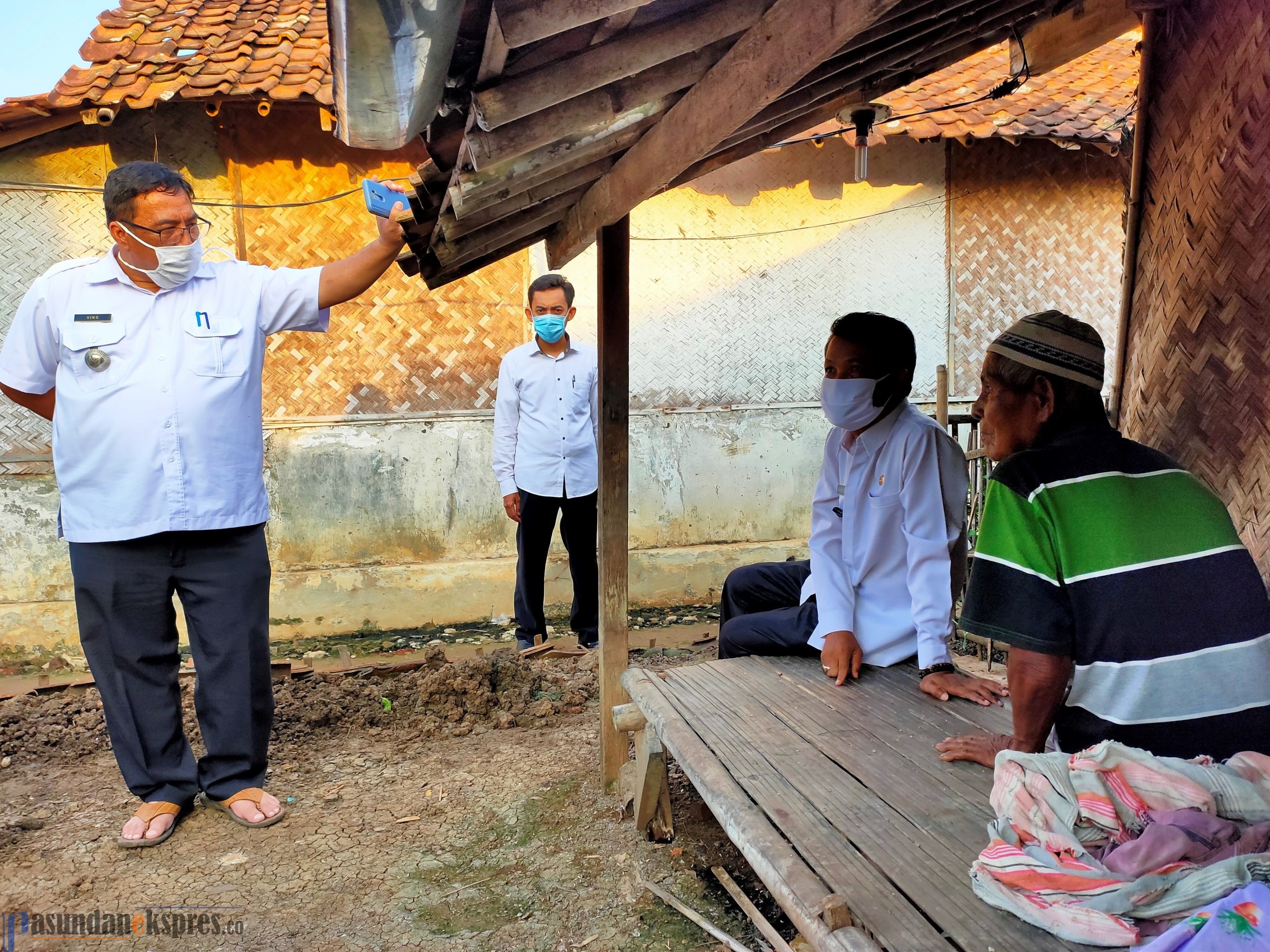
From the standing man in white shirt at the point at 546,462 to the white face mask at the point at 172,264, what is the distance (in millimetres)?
2584

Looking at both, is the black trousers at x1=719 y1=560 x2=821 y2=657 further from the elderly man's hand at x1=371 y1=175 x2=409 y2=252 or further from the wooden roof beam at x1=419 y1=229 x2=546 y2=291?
the elderly man's hand at x1=371 y1=175 x2=409 y2=252

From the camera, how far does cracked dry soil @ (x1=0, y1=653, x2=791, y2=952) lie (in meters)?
3.01

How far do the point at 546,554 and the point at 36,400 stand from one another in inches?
123

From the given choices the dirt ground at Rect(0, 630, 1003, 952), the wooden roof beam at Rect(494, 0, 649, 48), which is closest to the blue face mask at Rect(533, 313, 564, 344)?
the dirt ground at Rect(0, 630, 1003, 952)

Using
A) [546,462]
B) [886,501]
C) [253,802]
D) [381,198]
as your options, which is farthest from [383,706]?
[886,501]

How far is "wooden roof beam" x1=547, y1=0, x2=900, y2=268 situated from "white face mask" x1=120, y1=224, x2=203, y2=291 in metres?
1.52

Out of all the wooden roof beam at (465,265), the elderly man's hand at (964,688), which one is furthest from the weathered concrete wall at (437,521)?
the elderly man's hand at (964,688)

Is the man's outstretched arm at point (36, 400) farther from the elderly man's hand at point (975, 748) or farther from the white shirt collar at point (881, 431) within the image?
the elderly man's hand at point (975, 748)

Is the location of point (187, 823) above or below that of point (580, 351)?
below

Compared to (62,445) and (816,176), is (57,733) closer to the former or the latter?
(62,445)

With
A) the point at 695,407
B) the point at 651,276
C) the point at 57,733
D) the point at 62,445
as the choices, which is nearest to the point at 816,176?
the point at 651,276

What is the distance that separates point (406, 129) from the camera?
175 centimetres

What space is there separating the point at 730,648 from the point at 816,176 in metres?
4.68

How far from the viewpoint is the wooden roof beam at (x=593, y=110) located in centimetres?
Result: 224
